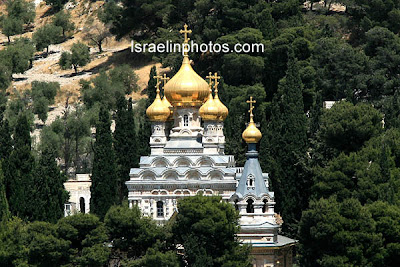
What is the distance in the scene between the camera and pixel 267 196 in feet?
216

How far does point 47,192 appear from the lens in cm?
7038

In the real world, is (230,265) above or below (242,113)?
below

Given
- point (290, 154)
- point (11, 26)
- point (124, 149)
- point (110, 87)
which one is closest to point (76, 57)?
point (110, 87)

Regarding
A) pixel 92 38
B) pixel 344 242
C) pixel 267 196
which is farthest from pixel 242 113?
pixel 92 38

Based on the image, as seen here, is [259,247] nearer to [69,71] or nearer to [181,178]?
[181,178]

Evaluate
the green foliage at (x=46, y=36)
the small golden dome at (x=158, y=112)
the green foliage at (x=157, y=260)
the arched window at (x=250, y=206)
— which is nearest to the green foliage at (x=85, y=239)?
the green foliage at (x=157, y=260)

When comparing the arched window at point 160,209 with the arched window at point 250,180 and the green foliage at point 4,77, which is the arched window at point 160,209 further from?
the green foliage at point 4,77

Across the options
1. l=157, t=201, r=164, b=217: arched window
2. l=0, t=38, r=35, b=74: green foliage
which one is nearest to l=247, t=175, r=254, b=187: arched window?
l=157, t=201, r=164, b=217: arched window

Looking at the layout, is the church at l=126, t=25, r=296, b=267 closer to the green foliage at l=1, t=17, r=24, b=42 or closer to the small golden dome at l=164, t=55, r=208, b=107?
the small golden dome at l=164, t=55, r=208, b=107

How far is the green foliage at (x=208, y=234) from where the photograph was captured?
59.7 meters

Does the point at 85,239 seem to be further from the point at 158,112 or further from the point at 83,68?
the point at 83,68

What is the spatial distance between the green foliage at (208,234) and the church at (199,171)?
3.60 meters

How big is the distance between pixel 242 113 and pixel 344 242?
98.7ft

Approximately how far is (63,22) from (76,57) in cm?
1357
